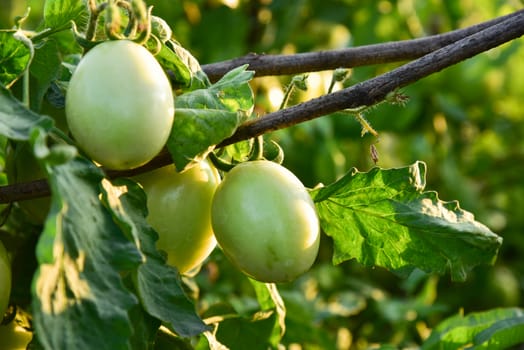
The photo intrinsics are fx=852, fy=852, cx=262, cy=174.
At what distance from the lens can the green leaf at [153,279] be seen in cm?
51

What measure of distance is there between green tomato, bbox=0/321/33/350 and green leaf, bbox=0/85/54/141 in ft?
0.70

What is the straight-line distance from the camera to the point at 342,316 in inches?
44.6

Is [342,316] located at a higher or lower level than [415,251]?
lower

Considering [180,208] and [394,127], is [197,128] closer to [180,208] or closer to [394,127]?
[180,208]

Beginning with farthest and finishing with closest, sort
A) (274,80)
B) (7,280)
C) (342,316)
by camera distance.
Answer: (274,80) → (342,316) → (7,280)

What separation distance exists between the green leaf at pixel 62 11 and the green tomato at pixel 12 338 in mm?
226

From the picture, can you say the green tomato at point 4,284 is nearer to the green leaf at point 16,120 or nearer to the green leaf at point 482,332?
the green leaf at point 16,120

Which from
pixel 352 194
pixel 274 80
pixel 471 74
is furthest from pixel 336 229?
pixel 471 74

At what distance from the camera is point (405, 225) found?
0.59 meters

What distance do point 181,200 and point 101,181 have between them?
9 cm

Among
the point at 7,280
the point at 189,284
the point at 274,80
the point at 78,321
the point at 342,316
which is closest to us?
the point at 78,321

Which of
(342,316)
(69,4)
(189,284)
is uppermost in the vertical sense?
(69,4)

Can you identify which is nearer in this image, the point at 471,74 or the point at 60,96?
the point at 60,96

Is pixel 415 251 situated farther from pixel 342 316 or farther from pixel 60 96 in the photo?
pixel 342 316
